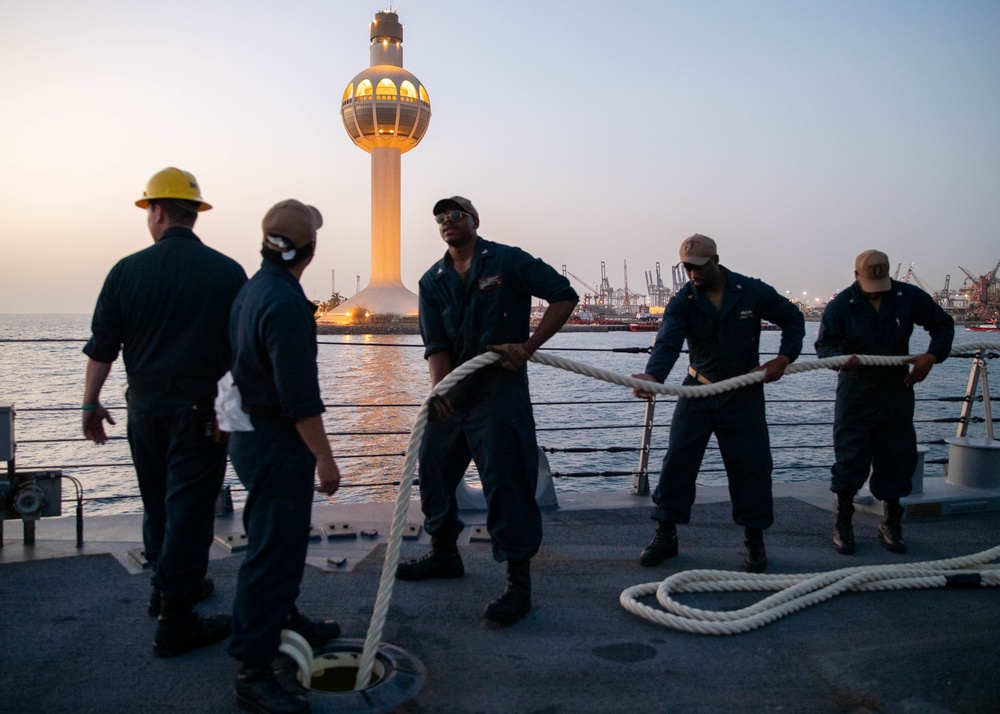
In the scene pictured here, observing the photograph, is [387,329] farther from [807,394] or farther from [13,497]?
[13,497]

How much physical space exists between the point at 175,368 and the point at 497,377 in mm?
1215

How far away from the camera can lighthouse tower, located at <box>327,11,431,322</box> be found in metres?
103

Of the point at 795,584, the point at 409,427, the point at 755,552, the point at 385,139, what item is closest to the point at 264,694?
the point at 795,584

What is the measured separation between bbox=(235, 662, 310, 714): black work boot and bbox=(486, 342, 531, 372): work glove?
53.7 inches

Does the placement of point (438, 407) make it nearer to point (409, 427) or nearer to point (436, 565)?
point (436, 565)

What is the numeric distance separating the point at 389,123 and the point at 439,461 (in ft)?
359

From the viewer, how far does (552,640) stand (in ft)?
9.43

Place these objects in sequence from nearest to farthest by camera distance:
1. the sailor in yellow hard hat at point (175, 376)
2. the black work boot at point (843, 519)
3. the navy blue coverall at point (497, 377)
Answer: the sailor in yellow hard hat at point (175, 376), the navy blue coverall at point (497, 377), the black work boot at point (843, 519)

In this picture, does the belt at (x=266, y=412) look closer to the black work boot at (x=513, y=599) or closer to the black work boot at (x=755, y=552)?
the black work boot at (x=513, y=599)

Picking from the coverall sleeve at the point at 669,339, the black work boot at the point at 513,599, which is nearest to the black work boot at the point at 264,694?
the black work boot at the point at 513,599

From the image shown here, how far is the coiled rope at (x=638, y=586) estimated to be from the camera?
8.52 feet

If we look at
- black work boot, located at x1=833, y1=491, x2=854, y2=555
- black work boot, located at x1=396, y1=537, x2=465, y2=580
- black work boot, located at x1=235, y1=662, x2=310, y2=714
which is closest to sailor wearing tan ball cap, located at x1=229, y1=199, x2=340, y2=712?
black work boot, located at x1=235, y1=662, x2=310, y2=714

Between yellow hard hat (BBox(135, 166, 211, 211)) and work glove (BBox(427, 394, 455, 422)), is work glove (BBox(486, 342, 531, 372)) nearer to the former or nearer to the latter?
work glove (BBox(427, 394, 455, 422))

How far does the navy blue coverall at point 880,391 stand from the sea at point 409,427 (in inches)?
18.5
